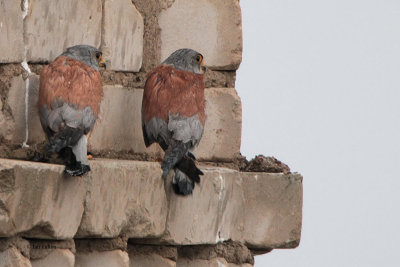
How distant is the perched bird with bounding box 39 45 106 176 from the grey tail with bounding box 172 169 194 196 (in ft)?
2.12

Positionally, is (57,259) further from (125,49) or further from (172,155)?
(125,49)

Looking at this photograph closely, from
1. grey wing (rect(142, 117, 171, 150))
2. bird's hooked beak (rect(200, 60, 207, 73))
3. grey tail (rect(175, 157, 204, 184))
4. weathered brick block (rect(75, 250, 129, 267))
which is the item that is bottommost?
weathered brick block (rect(75, 250, 129, 267))

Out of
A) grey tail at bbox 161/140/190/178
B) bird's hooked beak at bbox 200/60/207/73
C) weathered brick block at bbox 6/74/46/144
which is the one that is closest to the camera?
weathered brick block at bbox 6/74/46/144

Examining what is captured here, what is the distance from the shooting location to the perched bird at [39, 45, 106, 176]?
5.49 meters

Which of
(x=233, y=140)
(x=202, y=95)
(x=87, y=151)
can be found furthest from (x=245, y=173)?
(x=87, y=151)

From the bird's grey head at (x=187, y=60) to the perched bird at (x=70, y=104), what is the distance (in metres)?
0.70

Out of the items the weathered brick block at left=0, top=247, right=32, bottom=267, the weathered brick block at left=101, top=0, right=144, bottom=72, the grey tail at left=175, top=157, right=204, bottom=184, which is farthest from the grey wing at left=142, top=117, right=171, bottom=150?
the weathered brick block at left=0, top=247, right=32, bottom=267

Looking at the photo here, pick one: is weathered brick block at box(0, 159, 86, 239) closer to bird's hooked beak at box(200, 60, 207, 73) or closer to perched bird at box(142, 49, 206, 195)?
perched bird at box(142, 49, 206, 195)

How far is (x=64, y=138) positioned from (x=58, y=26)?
0.71 m

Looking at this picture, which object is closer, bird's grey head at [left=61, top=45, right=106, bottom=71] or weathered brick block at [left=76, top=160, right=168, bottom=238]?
weathered brick block at [left=76, top=160, right=168, bottom=238]

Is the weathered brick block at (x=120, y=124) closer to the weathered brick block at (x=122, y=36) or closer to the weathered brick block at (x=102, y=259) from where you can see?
the weathered brick block at (x=122, y=36)

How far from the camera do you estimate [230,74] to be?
701cm

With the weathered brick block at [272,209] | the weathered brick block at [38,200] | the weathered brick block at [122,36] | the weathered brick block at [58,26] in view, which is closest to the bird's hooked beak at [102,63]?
the weathered brick block at [58,26]

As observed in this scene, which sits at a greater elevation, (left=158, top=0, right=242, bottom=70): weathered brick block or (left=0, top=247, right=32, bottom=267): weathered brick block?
(left=158, top=0, right=242, bottom=70): weathered brick block
